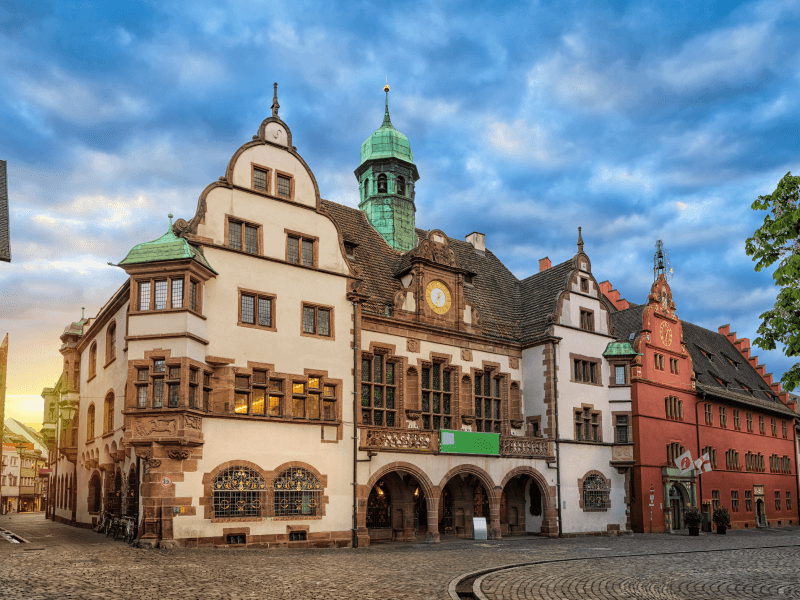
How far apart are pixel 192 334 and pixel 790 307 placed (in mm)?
18685

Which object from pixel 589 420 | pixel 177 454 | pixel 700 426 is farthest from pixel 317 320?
pixel 700 426

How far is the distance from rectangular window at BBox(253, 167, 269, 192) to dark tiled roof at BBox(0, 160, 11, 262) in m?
9.11

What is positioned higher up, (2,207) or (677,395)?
(2,207)

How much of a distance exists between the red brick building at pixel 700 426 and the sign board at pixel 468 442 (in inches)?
422

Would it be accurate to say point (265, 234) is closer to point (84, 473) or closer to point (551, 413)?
point (551, 413)

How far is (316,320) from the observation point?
100 ft

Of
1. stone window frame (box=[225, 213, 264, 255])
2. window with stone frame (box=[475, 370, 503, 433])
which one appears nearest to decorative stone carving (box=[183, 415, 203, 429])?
stone window frame (box=[225, 213, 264, 255])

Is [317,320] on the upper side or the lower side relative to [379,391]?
upper

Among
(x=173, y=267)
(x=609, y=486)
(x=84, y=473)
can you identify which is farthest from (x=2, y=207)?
(x=609, y=486)

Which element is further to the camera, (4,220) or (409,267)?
(409,267)

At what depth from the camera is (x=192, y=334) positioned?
26.4m

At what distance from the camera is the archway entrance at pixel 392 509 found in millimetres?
33594

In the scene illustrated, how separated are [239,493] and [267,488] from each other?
1111 millimetres

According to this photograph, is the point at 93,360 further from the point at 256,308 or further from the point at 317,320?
the point at 317,320
